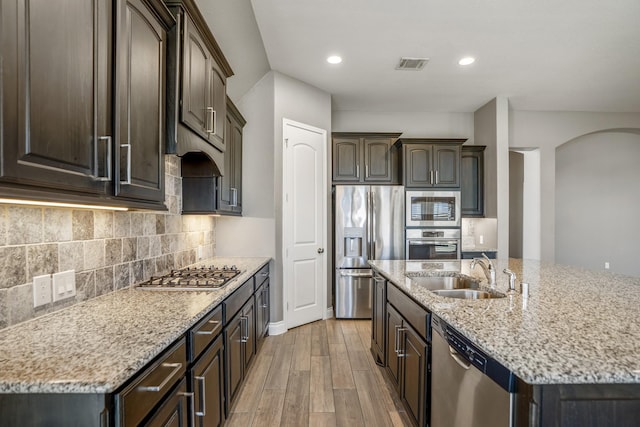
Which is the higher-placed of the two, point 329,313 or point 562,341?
point 562,341

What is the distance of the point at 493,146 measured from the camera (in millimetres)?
4742

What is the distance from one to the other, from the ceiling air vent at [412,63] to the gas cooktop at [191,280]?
2.75m

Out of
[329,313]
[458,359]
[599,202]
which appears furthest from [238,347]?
[599,202]

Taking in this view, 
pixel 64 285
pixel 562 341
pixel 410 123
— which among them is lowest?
pixel 562 341

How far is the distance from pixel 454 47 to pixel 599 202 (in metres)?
4.99

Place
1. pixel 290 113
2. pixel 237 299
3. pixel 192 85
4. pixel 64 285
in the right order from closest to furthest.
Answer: pixel 64 285
pixel 192 85
pixel 237 299
pixel 290 113

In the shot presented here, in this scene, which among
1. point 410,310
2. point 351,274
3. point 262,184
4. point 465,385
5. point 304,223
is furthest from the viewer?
point 351,274

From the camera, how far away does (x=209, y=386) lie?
1686 mm

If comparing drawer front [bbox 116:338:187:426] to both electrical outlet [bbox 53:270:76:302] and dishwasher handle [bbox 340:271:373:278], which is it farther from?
dishwasher handle [bbox 340:271:373:278]

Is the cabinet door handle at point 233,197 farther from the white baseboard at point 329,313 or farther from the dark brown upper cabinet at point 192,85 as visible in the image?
the white baseboard at point 329,313

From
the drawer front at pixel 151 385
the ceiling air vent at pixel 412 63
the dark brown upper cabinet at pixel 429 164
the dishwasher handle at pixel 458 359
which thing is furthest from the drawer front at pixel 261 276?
the ceiling air vent at pixel 412 63

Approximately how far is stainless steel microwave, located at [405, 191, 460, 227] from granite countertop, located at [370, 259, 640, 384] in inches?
91.8

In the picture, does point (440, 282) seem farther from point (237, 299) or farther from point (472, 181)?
point (472, 181)

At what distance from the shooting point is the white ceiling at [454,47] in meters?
2.69
